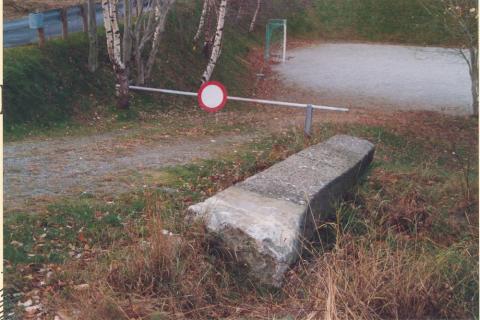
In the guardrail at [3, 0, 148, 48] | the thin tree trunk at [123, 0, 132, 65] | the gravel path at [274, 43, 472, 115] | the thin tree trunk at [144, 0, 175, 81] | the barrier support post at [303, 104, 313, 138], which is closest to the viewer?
the barrier support post at [303, 104, 313, 138]

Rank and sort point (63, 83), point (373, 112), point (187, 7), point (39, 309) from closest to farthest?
point (39, 309) < point (63, 83) < point (373, 112) < point (187, 7)

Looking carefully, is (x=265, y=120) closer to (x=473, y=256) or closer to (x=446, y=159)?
(x=446, y=159)

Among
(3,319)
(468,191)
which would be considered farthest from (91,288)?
(468,191)

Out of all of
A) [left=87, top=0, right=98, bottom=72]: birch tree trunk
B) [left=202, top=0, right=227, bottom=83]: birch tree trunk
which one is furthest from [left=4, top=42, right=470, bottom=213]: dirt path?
[left=87, top=0, right=98, bottom=72]: birch tree trunk

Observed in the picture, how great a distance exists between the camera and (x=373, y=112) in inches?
732

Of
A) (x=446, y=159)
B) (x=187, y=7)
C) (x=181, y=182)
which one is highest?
(x=187, y=7)

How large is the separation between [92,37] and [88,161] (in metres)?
7.22

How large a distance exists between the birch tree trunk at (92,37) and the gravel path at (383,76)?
8758mm

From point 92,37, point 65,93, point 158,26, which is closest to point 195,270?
point 65,93

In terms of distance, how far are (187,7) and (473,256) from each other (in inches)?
825

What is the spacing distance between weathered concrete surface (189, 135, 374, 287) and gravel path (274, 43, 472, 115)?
46.2 ft

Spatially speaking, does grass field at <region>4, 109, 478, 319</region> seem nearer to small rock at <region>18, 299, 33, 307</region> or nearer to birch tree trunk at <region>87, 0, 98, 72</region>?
small rock at <region>18, 299, 33, 307</region>

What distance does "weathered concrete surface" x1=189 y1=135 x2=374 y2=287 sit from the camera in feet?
15.3

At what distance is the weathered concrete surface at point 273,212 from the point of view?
15.3ft
